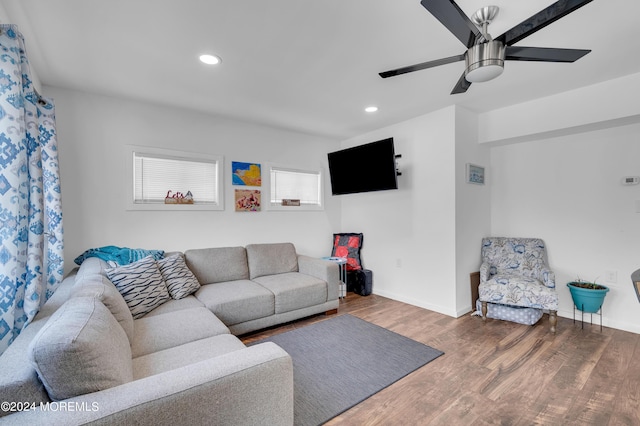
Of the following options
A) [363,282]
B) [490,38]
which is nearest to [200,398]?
[490,38]

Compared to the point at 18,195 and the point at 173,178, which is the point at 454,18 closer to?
the point at 18,195

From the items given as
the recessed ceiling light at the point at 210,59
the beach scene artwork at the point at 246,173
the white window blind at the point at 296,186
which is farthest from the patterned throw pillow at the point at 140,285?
the white window blind at the point at 296,186

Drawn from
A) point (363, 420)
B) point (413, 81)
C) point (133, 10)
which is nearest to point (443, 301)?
point (363, 420)

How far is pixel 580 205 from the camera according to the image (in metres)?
3.17

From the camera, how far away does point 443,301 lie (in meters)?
3.38

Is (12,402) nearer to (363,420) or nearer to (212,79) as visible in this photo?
(363,420)

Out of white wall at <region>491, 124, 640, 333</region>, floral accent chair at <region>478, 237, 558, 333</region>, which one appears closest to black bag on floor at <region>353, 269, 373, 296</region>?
floral accent chair at <region>478, 237, 558, 333</region>

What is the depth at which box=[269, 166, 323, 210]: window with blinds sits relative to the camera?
4.10m

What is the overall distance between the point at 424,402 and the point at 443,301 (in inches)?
69.1

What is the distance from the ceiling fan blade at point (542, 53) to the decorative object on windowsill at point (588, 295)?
2.44m

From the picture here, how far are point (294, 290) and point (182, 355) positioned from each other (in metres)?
A: 1.48

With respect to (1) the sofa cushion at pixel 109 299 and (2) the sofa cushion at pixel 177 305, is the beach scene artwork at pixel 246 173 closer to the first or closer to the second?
(2) the sofa cushion at pixel 177 305

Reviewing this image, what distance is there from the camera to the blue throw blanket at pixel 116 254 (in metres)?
2.66

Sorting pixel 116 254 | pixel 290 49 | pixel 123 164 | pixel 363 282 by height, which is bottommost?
pixel 363 282
